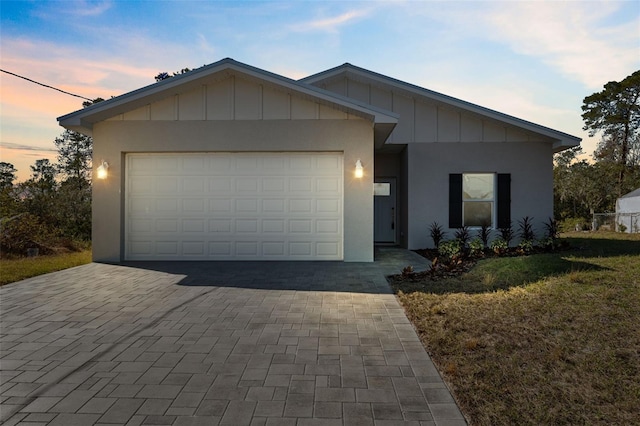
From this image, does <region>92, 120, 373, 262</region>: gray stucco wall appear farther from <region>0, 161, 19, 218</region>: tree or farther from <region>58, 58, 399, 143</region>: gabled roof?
<region>0, 161, 19, 218</region>: tree

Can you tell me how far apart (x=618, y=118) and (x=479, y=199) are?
20043mm

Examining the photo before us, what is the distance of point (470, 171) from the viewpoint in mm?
10711

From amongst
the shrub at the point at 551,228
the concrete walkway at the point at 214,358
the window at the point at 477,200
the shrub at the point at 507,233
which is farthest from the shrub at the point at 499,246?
the concrete walkway at the point at 214,358

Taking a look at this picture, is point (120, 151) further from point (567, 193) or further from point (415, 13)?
point (567, 193)

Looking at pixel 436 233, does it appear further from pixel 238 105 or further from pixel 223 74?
pixel 223 74

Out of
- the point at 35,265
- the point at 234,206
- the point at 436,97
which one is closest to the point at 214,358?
the point at 234,206

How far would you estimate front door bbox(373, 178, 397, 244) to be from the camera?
41.4 feet

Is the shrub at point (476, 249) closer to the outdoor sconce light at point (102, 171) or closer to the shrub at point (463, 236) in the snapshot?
the shrub at point (463, 236)

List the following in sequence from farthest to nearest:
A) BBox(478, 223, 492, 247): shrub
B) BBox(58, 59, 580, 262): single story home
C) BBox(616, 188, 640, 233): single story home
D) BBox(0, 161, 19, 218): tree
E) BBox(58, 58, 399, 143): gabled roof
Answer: BBox(616, 188, 640, 233): single story home < BBox(0, 161, 19, 218): tree < BBox(478, 223, 492, 247): shrub < BBox(58, 59, 580, 262): single story home < BBox(58, 58, 399, 143): gabled roof

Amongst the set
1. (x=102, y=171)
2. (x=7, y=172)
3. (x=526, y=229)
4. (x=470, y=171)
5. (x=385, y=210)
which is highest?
(x=7, y=172)

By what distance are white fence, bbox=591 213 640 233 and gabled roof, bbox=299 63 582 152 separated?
1023cm

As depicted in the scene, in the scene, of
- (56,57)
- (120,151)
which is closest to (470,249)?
(120,151)

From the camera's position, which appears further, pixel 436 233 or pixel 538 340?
pixel 436 233

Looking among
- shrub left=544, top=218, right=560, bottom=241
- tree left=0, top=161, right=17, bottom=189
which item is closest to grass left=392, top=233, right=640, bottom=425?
shrub left=544, top=218, right=560, bottom=241
